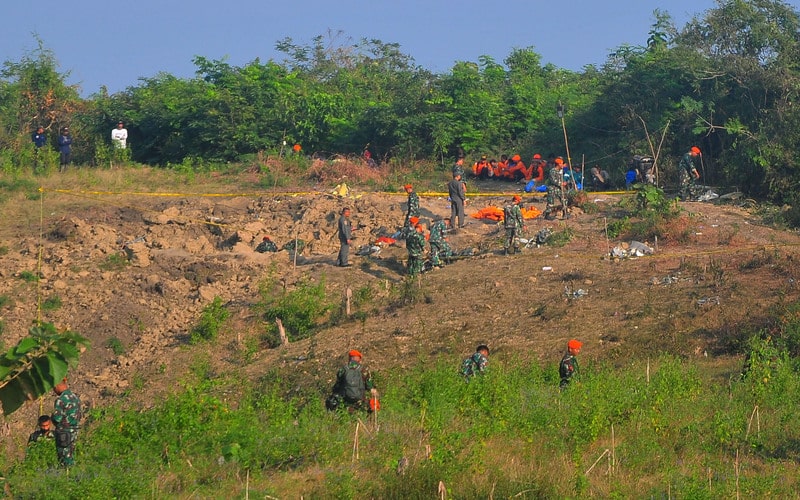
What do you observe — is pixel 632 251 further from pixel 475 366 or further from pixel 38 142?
pixel 38 142

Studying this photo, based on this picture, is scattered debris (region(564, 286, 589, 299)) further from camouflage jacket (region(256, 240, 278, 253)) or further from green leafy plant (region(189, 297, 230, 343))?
camouflage jacket (region(256, 240, 278, 253))

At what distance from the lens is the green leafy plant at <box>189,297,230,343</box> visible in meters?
22.7

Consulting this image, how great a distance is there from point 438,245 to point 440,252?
1.90 feet

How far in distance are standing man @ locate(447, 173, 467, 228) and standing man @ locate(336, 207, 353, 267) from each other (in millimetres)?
2335

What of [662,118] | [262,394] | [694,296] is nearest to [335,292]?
[262,394]

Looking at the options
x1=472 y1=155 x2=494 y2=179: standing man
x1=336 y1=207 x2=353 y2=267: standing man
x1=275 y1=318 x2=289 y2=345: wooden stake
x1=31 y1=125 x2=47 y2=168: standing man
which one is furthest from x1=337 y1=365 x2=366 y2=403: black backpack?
x1=31 y1=125 x2=47 y2=168: standing man

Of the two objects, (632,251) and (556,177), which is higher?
(556,177)

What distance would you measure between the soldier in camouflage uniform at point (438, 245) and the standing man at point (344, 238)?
154 centimetres

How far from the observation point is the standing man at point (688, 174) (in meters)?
27.2

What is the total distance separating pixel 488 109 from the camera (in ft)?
107

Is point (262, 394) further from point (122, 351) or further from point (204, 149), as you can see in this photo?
point (204, 149)

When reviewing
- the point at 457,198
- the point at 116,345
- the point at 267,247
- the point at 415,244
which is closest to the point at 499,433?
the point at 415,244

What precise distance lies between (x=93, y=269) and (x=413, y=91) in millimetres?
10645

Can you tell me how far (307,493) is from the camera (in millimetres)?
13609
